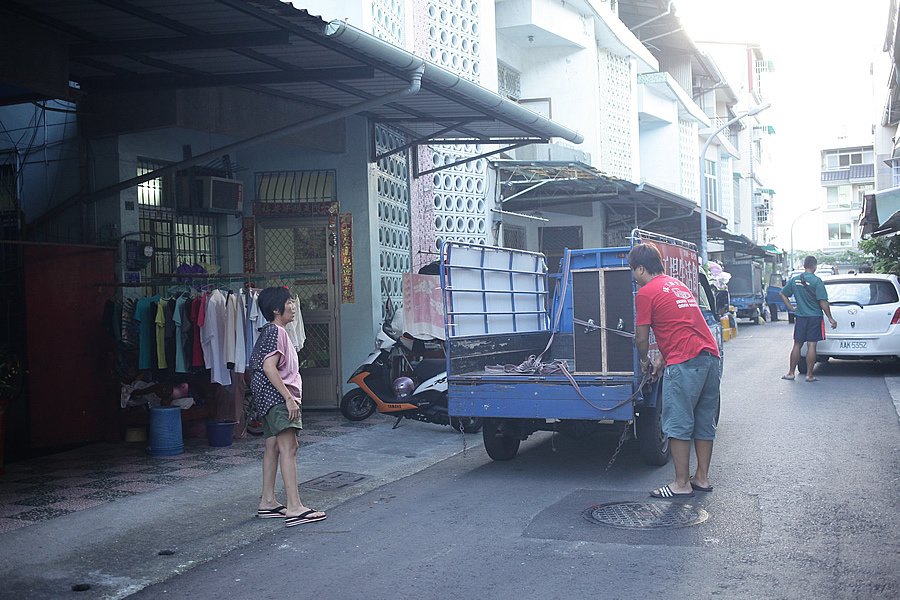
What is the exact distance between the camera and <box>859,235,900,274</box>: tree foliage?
21.8 meters

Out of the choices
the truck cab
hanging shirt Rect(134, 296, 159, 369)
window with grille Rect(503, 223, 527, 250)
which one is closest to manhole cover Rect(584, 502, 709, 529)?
hanging shirt Rect(134, 296, 159, 369)

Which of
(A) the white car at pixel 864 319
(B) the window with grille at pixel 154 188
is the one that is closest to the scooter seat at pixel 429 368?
(B) the window with grille at pixel 154 188

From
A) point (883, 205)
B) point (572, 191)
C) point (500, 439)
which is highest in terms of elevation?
point (572, 191)

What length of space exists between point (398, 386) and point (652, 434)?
405cm

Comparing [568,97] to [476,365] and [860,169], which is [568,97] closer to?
[476,365]

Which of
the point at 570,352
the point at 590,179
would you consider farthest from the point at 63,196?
the point at 590,179

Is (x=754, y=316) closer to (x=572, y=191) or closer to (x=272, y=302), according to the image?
(x=572, y=191)

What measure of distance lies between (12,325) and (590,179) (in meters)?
11.8

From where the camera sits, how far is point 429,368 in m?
11.4

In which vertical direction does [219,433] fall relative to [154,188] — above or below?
below

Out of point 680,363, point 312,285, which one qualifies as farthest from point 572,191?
point 680,363

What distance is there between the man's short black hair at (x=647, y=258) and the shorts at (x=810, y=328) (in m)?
7.90

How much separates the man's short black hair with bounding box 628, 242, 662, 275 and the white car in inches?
360

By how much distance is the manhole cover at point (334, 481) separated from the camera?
26.8ft
